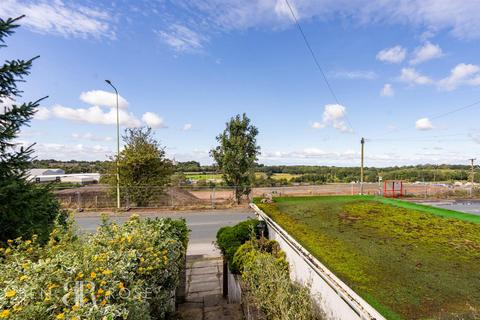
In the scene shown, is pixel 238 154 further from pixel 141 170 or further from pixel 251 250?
pixel 251 250

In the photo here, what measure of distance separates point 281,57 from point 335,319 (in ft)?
30.3

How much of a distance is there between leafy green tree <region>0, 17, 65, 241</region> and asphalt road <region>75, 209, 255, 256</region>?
4.32m

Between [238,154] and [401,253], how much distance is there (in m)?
13.6

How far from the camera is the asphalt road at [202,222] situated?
9.00 meters

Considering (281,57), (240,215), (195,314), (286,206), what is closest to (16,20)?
(195,314)

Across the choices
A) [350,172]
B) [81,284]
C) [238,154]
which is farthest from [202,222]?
[350,172]

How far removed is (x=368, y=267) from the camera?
2.46 meters

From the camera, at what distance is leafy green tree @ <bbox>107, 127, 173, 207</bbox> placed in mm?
15047

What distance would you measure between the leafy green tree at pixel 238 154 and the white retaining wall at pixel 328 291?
12.5 m

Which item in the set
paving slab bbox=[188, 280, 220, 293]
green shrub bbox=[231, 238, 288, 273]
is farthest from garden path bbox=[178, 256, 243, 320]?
green shrub bbox=[231, 238, 288, 273]

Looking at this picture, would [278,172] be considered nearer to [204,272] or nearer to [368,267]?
[204,272]

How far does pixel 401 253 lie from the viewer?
276cm

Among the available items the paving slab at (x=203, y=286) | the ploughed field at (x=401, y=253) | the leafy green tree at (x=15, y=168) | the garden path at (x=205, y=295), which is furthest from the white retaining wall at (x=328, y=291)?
the leafy green tree at (x=15, y=168)

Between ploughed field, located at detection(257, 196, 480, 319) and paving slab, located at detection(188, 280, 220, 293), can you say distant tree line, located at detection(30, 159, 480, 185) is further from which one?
ploughed field, located at detection(257, 196, 480, 319)
